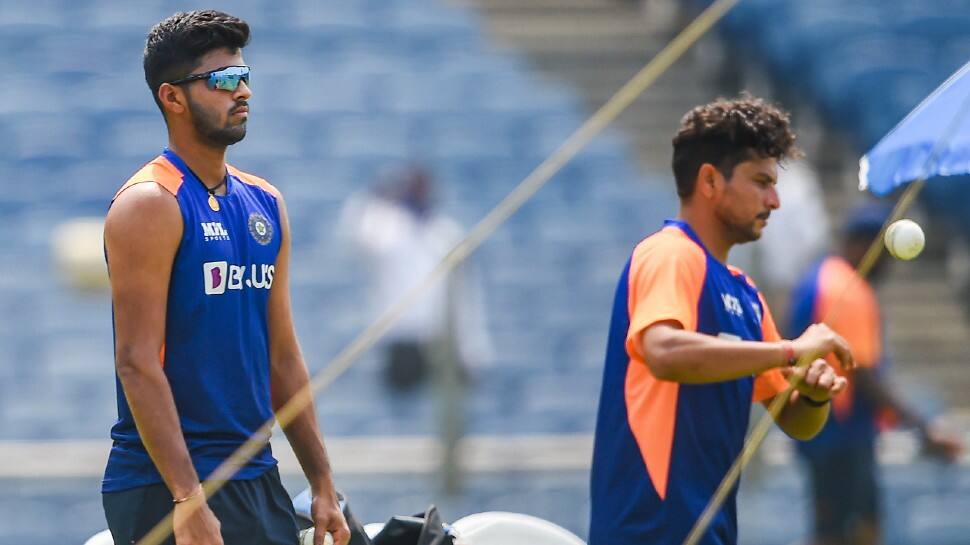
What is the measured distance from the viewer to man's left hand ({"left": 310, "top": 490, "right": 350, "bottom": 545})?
3.57 meters

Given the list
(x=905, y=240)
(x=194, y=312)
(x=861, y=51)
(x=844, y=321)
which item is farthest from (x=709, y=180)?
(x=861, y=51)

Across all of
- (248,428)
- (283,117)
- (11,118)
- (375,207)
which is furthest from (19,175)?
(248,428)

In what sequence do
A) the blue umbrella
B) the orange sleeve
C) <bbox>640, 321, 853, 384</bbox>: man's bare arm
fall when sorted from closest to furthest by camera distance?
the orange sleeve → <bbox>640, 321, 853, 384</bbox>: man's bare arm → the blue umbrella

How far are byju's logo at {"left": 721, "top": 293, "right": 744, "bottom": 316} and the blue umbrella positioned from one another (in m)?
0.64

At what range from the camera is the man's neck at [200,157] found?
3.43m

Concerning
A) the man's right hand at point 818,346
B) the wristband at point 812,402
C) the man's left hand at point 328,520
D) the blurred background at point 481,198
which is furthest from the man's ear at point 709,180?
the blurred background at point 481,198

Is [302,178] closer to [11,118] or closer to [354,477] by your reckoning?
[11,118]

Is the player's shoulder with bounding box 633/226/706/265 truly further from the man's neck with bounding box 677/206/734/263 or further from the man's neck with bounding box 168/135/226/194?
the man's neck with bounding box 168/135/226/194

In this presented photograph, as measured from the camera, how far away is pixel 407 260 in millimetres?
8586

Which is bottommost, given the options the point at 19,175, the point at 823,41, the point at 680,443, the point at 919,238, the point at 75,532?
the point at 75,532

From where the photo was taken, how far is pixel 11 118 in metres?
10.5

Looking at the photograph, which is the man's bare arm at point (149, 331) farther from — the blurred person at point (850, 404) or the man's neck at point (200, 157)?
the blurred person at point (850, 404)

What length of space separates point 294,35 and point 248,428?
27.0ft

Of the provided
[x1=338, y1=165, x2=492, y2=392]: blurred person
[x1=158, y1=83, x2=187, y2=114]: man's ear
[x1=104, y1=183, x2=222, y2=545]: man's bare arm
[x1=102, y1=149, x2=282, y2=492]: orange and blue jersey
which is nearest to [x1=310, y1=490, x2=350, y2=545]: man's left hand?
[x1=102, y1=149, x2=282, y2=492]: orange and blue jersey
